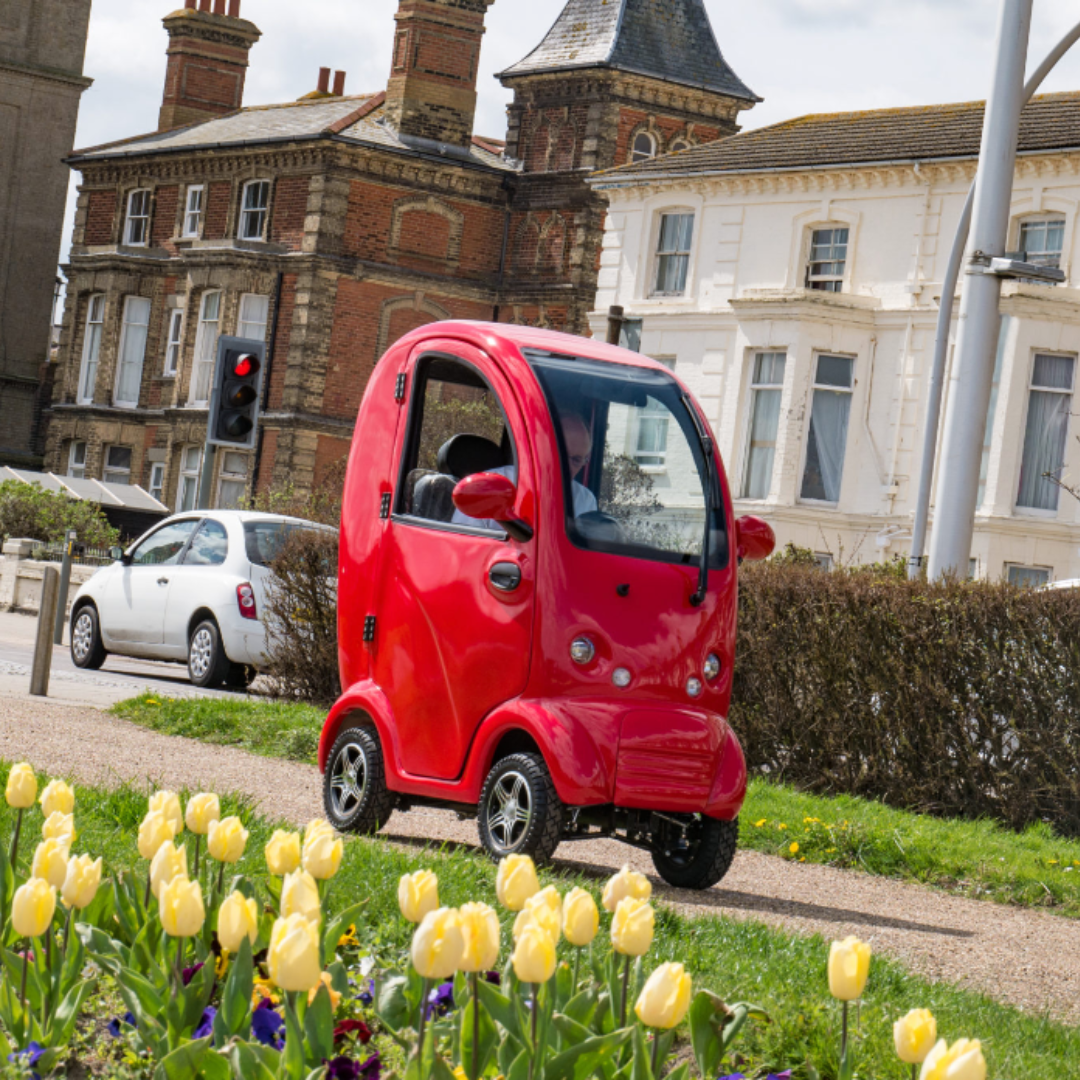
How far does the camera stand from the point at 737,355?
32.8 meters

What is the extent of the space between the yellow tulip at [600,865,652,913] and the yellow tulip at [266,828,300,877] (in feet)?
2.18

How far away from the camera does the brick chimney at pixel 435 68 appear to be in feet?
149

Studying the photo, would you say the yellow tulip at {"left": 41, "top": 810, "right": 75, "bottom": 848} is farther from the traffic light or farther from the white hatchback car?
the white hatchback car

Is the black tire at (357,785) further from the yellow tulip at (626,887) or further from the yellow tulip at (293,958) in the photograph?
the yellow tulip at (293,958)

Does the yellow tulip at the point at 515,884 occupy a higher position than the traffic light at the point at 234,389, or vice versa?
the traffic light at the point at 234,389

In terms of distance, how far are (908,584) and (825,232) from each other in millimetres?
21177

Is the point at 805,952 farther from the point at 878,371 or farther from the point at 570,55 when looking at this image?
the point at 570,55

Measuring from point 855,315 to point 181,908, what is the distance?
29.0m

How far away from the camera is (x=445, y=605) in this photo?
332 inches

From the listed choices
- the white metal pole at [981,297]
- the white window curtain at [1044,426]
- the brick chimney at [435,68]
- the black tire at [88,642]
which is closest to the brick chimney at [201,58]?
the brick chimney at [435,68]

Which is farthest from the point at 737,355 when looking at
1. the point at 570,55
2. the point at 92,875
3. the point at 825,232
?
the point at 92,875

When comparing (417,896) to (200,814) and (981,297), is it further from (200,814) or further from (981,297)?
(981,297)

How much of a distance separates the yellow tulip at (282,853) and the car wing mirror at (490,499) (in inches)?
161

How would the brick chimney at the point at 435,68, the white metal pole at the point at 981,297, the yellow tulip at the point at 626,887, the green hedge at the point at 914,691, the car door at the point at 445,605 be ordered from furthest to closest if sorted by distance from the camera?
the brick chimney at the point at 435,68, the white metal pole at the point at 981,297, the green hedge at the point at 914,691, the car door at the point at 445,605, the yellow tulip at the point at 626,887
